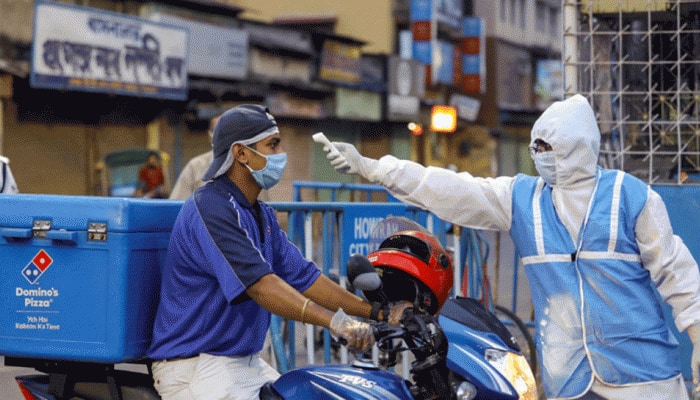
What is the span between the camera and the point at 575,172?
422 centimetres

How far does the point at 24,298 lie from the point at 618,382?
200 centimetres

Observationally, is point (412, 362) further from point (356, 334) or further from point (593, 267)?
point (593, 267)

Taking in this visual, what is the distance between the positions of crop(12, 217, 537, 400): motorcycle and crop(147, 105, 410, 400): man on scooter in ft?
0.40

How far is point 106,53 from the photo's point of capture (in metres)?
22.6

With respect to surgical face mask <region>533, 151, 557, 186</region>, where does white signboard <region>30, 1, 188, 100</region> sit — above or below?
above

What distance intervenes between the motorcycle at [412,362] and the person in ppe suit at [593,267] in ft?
1.61

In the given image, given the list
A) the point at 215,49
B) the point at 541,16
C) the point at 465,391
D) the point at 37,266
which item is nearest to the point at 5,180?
the point at 37,266

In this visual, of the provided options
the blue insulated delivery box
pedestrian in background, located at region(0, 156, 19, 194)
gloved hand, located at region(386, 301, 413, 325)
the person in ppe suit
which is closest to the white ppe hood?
the person in ppe suit

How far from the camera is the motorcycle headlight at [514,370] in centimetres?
344

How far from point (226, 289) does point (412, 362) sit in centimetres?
60

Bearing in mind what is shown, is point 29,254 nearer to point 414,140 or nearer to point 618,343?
point 618,343

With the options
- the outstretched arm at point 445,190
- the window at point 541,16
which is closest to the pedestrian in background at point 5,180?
the outstretched arm at point 445,190

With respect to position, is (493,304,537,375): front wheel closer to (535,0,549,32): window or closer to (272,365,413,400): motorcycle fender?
(272,365,413,400): motorcycle fender

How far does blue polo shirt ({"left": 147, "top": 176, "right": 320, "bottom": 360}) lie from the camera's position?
12.1 feet
